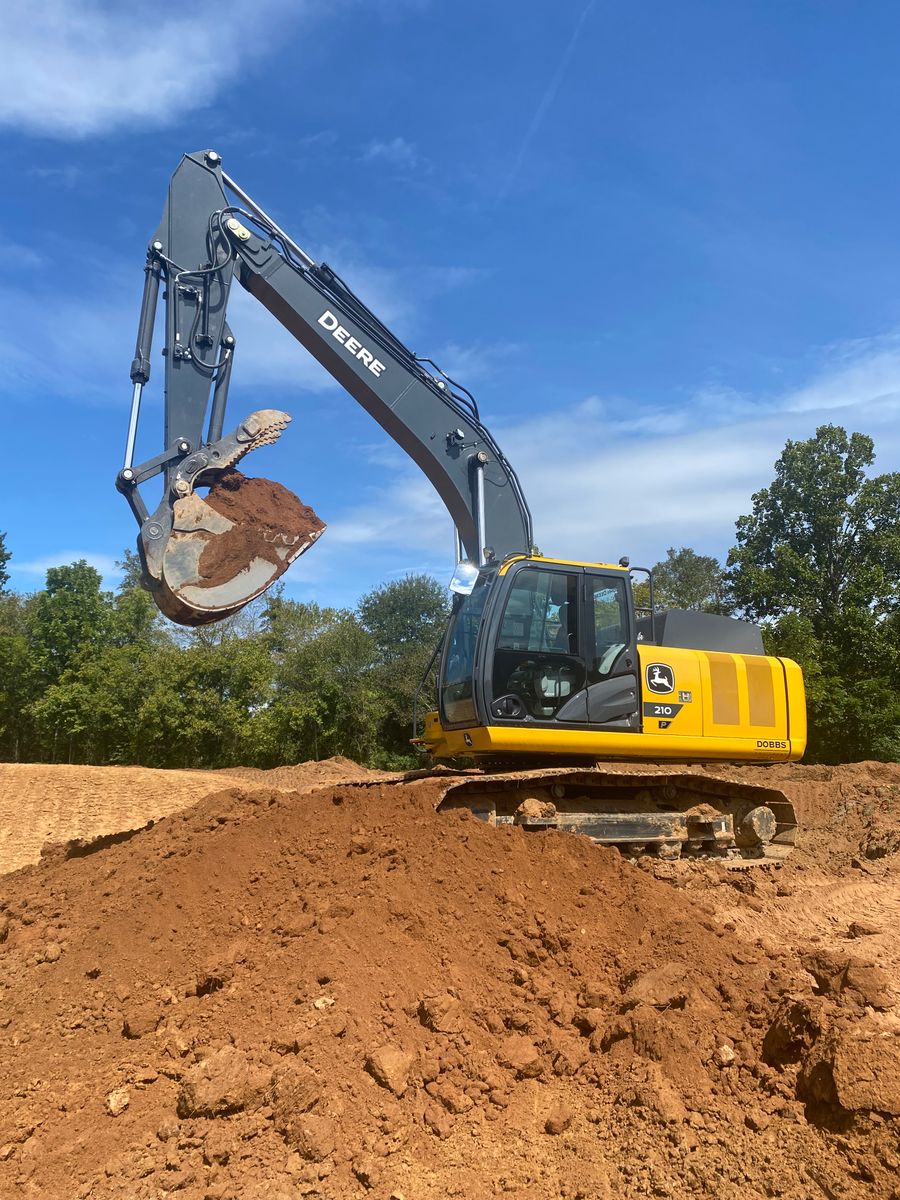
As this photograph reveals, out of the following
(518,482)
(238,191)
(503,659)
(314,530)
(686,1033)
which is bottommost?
(686,1033)

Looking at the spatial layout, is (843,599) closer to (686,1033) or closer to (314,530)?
(314,530)

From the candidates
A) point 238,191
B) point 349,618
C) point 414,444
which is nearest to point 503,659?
point 414,444

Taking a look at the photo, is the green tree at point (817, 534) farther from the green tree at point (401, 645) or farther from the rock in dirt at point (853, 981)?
the rock in dirt at point (853, 981)

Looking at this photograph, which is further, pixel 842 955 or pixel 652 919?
pixel 652 919

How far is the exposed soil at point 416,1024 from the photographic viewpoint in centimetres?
362

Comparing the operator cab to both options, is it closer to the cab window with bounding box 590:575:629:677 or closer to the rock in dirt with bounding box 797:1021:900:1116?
the cab window with bounding box 590:575:629:677

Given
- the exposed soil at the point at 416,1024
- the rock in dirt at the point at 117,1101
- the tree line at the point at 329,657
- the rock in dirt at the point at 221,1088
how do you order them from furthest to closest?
the tree line at the point at 329,657, the rock in dirt at the point at 117,1101, the rock in dirt at the point at 221,1088, the exposed soil at the point at 416,1024

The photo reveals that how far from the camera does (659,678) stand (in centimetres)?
872

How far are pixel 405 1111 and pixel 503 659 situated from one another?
4421 millimetres

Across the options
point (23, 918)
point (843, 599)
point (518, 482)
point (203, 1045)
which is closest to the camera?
point (203, 1045)

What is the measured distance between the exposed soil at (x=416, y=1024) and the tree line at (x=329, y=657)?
19.9 m

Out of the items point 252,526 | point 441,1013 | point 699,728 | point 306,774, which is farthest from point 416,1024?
point 306,774

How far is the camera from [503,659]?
8.05 m

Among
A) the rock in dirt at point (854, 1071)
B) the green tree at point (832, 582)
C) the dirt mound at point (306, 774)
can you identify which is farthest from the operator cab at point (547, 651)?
the green tree at point (832, 582)
